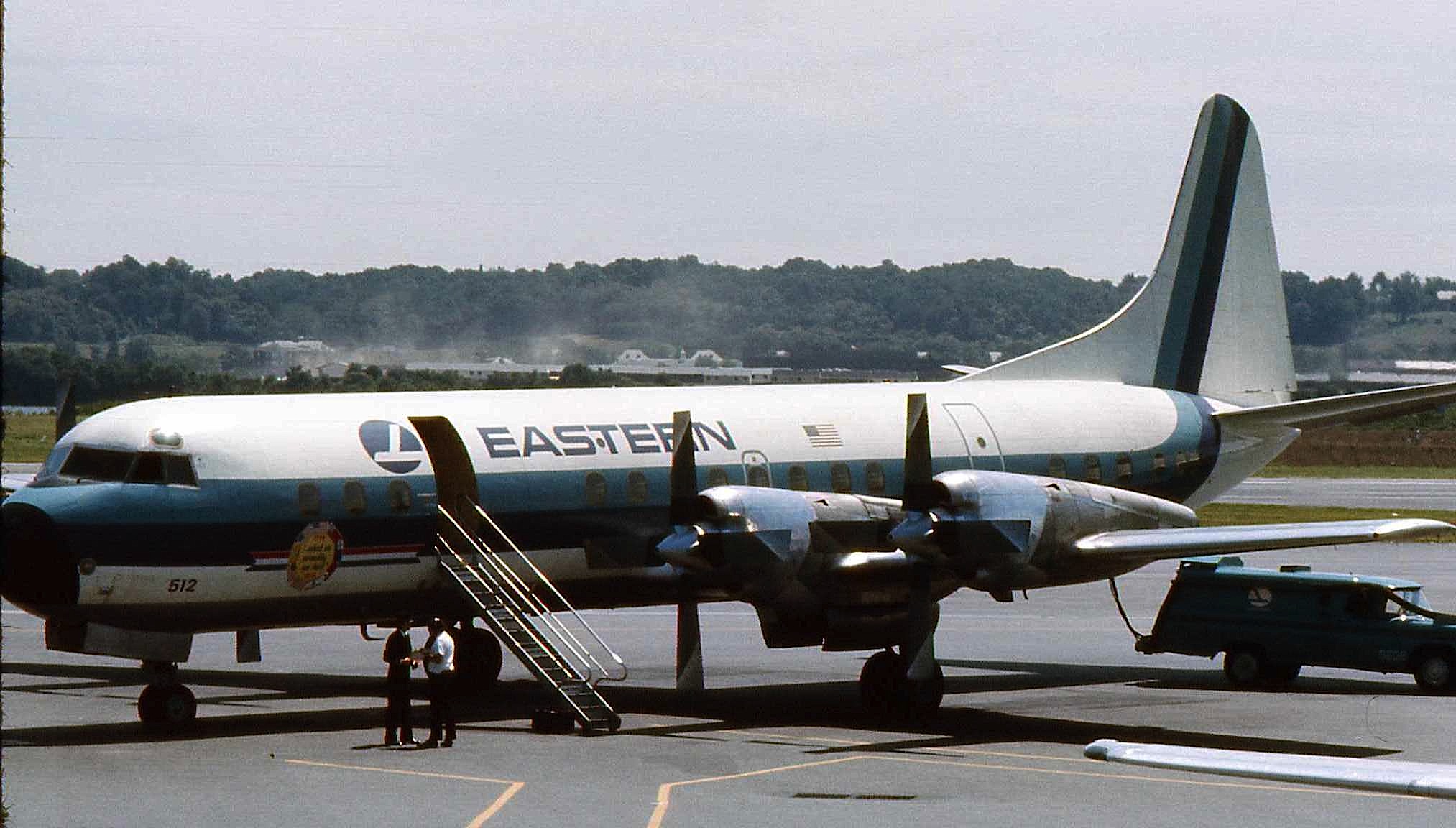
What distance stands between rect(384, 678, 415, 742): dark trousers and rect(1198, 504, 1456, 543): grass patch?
39.1 metres

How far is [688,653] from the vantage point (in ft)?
80.9

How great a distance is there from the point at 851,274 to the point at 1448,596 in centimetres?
10024

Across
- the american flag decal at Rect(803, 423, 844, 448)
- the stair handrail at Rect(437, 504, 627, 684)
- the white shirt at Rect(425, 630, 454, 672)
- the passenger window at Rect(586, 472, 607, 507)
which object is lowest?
the white shirt at Rect(425, 630, 454, 672)

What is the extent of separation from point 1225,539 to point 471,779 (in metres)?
9.61

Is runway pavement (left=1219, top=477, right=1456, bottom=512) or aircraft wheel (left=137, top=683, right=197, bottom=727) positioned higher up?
aircraft wheel (left=137, top=683, right=197, bottom=727)

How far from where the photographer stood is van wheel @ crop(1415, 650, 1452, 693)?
86.1 feet

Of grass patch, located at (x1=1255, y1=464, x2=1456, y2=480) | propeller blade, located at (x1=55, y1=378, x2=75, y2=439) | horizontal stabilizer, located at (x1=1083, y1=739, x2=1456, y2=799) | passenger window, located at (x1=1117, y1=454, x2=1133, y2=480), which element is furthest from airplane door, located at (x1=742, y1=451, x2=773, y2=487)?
grass patch, located at (x1=1255, y1=464, x2=1456, y2=480)

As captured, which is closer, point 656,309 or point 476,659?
point 476,659

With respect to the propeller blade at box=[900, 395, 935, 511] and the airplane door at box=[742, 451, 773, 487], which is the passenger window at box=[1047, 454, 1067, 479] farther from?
the propeller blade at box=[900, 395, 935, 511]

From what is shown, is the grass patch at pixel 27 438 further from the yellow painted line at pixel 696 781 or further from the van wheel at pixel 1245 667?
the yellow painted line at pixel 696 781

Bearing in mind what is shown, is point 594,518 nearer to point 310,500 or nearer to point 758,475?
point 758,475

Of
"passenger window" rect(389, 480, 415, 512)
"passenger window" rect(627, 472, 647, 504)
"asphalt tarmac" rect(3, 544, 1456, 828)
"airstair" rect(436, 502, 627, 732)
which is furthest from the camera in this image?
"passenger window" rect(627, 472, 647, 504)

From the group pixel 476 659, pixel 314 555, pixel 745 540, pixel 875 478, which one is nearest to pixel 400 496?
pixel 314 555

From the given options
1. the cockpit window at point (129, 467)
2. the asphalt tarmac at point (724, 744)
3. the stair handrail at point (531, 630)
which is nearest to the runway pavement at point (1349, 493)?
the asphalt tarmac at point (724, 744)
